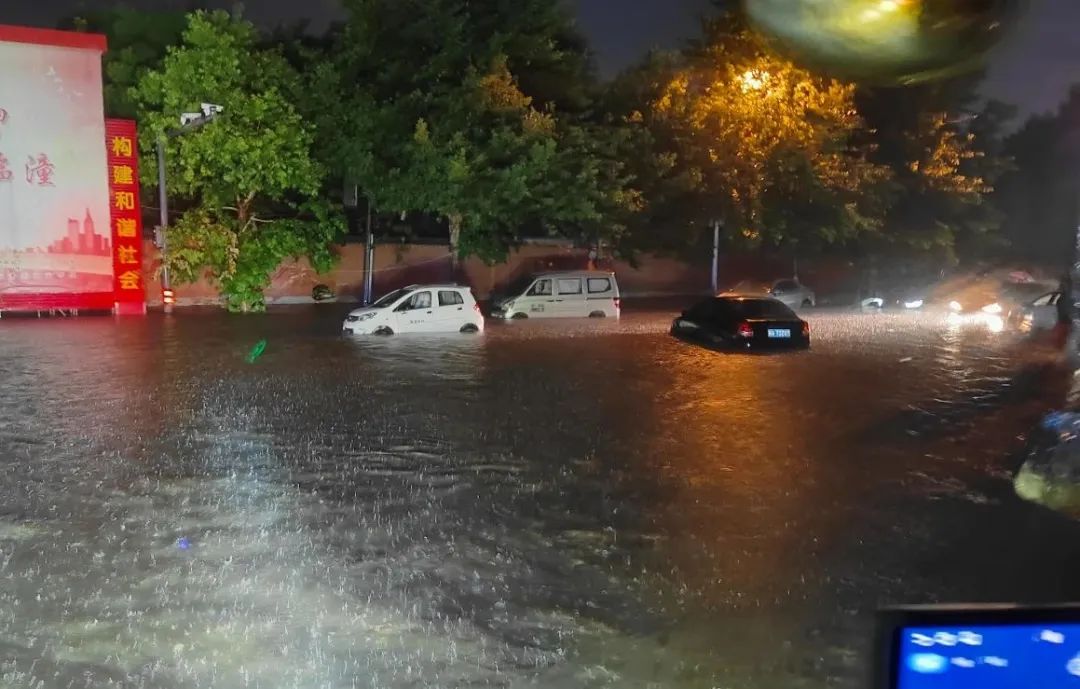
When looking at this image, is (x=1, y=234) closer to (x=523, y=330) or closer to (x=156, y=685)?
(x=523, y=330)

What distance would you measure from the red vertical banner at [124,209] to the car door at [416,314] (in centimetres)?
757

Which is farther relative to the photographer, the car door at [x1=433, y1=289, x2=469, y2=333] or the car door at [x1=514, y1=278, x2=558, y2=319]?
the car door at [x1=514, y1=278, x2=558, y2=319]

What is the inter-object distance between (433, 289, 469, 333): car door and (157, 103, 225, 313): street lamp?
23.5 feet

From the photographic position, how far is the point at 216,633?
4688 mm

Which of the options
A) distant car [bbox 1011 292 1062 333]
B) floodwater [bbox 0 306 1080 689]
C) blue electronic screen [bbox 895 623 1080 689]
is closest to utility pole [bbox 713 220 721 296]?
distant car [bbox 1011 292 1062 333]

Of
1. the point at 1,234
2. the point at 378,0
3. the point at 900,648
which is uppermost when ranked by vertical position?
the point at 378,0

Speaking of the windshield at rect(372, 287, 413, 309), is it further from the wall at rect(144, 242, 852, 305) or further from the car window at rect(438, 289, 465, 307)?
the wall at rect(144, 242, 852, 305)

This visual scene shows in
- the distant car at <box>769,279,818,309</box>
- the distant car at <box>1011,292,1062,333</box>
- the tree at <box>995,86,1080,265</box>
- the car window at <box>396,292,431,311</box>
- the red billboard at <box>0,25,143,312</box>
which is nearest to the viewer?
the car window at <box>396,292,431,311</box>

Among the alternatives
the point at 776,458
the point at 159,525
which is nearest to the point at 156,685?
the point at 159,525

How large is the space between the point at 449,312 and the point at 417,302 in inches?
29.8

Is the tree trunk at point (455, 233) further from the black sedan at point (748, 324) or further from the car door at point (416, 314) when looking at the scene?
the black sedan at point (748, 324)

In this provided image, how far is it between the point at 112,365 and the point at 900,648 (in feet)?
48.5

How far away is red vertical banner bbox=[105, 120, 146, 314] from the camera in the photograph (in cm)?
2220

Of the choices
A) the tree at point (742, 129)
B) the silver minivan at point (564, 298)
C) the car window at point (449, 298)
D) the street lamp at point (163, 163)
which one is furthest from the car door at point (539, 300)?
the street lamp at point (163, 163)
